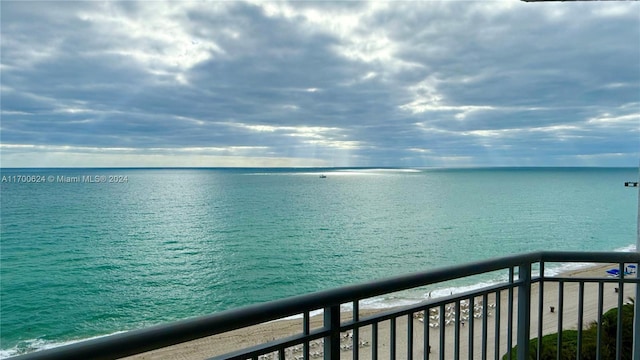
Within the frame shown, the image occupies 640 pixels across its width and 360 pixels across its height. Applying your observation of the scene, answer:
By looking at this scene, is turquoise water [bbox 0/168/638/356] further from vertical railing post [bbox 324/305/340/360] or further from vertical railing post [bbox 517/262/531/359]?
vertical railing post [bbox 324/305/340/360]

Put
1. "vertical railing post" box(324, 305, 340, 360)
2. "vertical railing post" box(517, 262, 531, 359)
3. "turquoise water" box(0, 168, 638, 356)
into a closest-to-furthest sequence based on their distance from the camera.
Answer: "vertical railing post" box(324, 305, 340, 360) < "vertical railing post" box(517, 262, 531, 359) < "turquoise water" box(0, 168, 638, 356)

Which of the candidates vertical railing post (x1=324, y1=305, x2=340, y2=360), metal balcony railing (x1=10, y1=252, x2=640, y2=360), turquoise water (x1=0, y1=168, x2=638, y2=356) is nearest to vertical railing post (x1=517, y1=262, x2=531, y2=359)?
metal balcony railing (x1=10, y1=252, x2=640, y2=360)

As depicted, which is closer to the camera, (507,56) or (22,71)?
(507,56)

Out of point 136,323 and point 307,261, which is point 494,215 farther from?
point 136,323

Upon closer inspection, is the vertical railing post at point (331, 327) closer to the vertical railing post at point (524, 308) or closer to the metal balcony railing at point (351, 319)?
the metal balcony railing at point (351, 319)

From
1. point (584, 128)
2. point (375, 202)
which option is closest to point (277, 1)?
point (375, 202)

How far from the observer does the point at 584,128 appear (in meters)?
56.1

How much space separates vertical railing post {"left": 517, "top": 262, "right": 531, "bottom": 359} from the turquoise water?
52.9 ft

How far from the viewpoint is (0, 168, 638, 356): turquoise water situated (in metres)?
22.3

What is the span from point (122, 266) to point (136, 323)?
1084 cm

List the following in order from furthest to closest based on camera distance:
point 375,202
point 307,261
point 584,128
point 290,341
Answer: point 375,202
point 584,128
point 307,261
point 290,341

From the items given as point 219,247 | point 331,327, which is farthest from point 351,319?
point 219,247

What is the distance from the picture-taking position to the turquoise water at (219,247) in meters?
22.3

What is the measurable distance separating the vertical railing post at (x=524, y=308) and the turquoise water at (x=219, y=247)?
1612cm
